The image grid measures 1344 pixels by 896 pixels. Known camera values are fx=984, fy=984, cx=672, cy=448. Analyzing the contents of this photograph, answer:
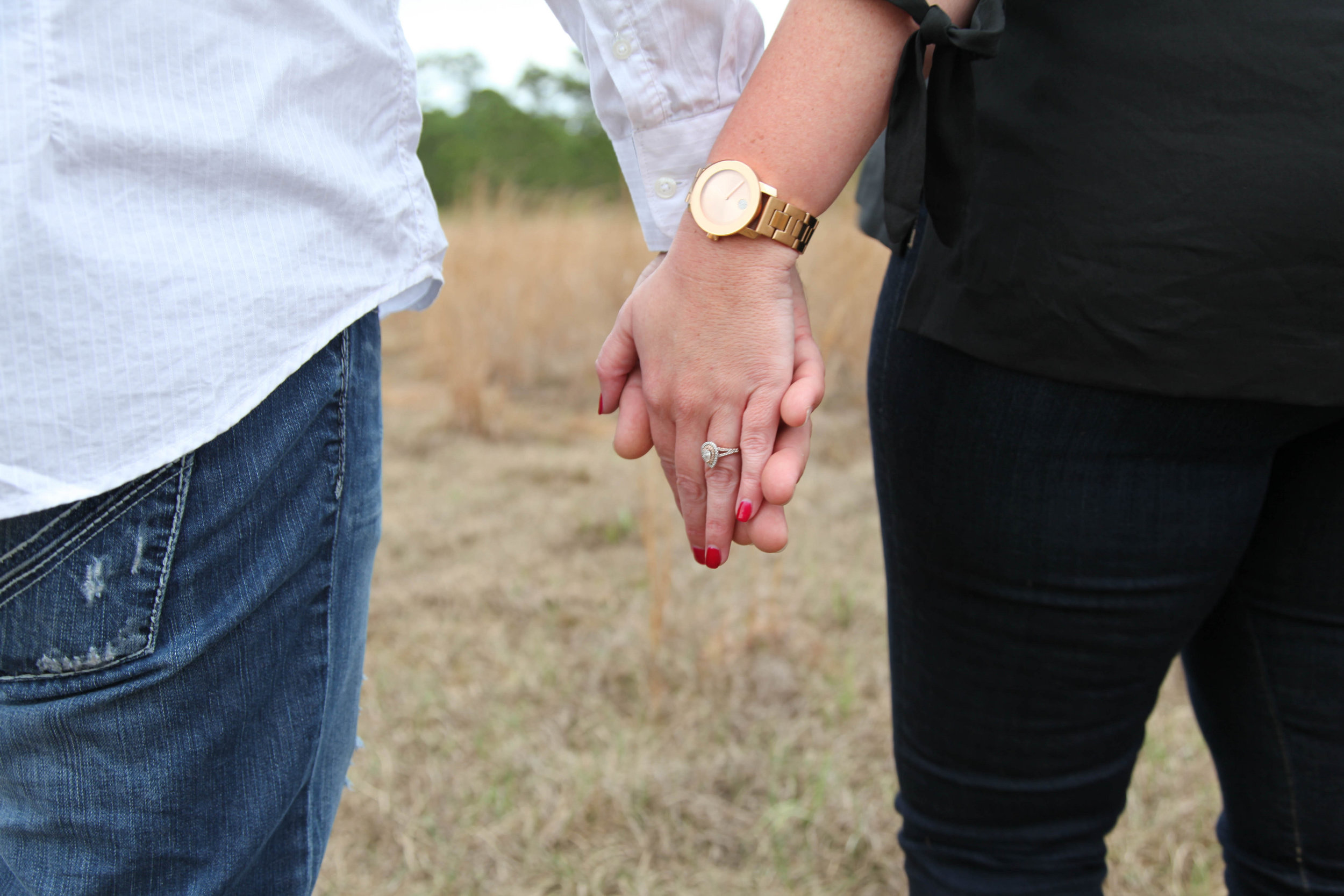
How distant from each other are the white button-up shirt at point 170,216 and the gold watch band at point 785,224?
9.1 inches

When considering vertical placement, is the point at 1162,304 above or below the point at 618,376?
above

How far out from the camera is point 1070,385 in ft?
2.19

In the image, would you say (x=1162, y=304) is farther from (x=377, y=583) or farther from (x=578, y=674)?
(x=377, y=583)

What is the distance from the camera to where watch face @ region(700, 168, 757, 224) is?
0.62 meters

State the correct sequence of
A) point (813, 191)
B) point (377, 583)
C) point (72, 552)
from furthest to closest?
point (377, 583) → point (813, 191) → point (72, 552)

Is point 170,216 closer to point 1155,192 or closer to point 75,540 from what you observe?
point 75,540

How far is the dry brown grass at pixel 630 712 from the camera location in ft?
5.24

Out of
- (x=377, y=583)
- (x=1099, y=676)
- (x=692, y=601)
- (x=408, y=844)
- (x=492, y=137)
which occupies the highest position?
(x=1099, y=676)

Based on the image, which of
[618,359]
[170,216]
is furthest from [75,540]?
[618,359]

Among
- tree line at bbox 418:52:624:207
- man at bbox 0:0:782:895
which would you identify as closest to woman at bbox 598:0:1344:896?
man at bbox 0:0:782:895

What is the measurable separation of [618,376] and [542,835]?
3.75 ft

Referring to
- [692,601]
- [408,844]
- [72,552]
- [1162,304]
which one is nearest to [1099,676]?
[1162,304]

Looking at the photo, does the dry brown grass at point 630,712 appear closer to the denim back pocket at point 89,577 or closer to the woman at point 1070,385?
the woman at point 1070,385

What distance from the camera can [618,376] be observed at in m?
0.73
